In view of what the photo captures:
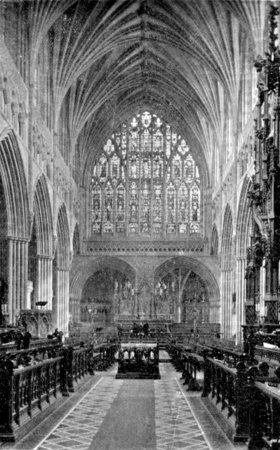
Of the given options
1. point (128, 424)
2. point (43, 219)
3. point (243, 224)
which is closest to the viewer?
point (128, 424)

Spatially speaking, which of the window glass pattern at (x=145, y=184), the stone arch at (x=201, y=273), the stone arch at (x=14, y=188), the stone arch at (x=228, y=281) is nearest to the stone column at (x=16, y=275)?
the stone arch at (x=14, y=188)

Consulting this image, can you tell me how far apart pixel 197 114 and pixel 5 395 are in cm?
3899

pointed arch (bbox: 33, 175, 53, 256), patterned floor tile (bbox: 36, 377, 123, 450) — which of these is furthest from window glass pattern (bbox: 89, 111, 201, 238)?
patterned floor tile (bbox: 36, 377, 123, 450)

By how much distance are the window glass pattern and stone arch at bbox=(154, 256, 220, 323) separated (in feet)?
7.02

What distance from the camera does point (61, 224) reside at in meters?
40.5

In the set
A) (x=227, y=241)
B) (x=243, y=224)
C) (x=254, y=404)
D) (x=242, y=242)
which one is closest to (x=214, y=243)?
(x=227, y=241)

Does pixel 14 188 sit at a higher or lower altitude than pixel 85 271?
higher

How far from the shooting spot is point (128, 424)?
396 inches

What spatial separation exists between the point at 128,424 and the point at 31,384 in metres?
1.70

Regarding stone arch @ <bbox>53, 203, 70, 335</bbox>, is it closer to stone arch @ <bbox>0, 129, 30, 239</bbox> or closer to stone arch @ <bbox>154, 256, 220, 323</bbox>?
stone arch @ <bbox>154, 256, 220, 323</bbox>

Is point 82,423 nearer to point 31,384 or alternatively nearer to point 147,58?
point 31,384

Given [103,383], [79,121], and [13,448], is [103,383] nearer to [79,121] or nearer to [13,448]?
[13,448]

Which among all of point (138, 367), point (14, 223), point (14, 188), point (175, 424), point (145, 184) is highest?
point (145, 184)

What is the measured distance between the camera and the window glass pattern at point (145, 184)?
155 ft
